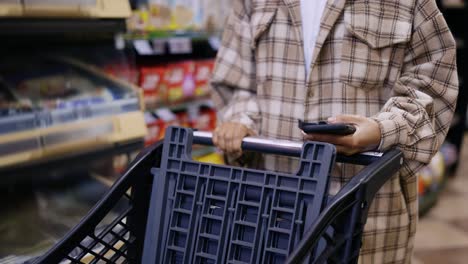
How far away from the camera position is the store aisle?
2740 mm

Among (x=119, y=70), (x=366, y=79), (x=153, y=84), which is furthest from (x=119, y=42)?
(x=366, y=79)

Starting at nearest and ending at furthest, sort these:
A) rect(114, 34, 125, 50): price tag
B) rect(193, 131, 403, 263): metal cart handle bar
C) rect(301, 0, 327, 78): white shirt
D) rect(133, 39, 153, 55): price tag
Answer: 1. rect(193, 131, 403, 263): metal cart handle bar
2. rect(301, 0, 327, 78): white shirt
3. rect(114, 34, 125, 50): price tag
4. rect(133, 39, 153, 55): price tag

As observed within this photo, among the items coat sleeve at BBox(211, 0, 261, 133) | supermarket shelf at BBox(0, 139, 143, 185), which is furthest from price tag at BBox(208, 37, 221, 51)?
coat sleeve at BBox(211, 0, 261, 133)

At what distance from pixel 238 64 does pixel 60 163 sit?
2.25 feet

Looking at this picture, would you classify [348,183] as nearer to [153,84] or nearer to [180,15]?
[153,84]

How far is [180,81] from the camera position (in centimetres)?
232

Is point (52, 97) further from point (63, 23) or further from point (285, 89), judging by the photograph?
point (285, 89)

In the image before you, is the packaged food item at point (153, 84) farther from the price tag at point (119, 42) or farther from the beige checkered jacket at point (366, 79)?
the beige checkered jacket at point (366, 79)

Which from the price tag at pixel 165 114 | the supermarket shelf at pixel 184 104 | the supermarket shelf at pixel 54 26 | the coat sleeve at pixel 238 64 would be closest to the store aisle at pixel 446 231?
the supermarket shelf at pixel 184 104

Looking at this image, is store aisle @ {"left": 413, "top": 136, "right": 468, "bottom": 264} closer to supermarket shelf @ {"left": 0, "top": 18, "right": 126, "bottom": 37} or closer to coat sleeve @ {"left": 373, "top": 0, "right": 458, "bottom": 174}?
coat sleeve @ {"left": 373, "top": 0, "right": 458, "bottom": 174}

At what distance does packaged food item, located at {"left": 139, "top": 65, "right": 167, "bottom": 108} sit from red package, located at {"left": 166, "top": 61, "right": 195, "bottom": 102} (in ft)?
0.11

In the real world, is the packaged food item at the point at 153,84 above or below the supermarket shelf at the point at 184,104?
above

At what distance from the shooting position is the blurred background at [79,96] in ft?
4.53

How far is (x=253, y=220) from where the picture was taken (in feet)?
2.86
